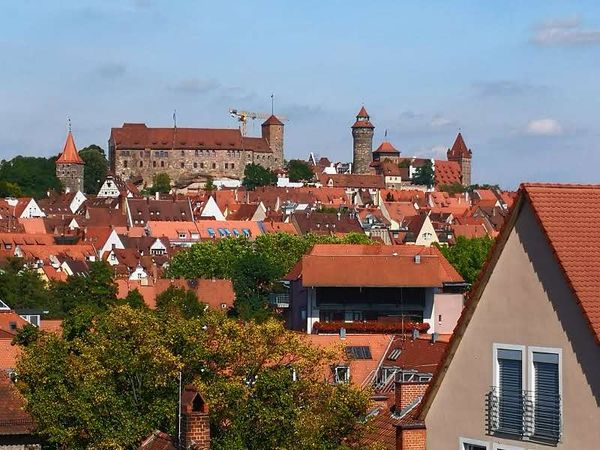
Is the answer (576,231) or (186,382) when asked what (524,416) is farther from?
(186,382)

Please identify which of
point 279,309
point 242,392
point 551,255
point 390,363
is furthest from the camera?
point 279,309

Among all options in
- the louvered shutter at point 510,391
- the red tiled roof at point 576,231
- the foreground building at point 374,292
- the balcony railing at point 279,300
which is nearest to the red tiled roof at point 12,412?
the louvered shutter at point 510,391

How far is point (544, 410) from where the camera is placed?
10805mm

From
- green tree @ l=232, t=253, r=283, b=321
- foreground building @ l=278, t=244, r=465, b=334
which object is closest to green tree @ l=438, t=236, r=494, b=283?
green tree @ l=232, t=253, r=283, b=321

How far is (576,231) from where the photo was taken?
425 inches

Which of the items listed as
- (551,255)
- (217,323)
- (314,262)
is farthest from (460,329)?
(314,262)

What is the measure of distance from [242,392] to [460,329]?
39.4 feet

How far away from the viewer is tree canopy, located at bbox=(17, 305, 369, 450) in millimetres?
22312

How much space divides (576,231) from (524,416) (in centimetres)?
141

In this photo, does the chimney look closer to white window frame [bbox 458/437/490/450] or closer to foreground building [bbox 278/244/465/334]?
white window frame [bbox 458/437/490/450]

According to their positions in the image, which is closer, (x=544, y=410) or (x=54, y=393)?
(x=544, y=410)

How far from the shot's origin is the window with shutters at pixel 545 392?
1070 centimetres

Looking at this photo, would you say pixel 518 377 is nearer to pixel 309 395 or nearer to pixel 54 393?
pixel 309 395

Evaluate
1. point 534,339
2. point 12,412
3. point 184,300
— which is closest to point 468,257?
point 184,300
